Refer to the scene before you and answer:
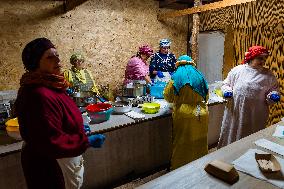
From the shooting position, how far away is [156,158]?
3.81m

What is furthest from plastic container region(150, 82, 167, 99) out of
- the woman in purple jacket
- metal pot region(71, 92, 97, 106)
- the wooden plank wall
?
the wooden plank wall

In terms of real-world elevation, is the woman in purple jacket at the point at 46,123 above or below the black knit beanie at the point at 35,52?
below

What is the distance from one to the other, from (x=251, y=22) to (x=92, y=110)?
16.4ft

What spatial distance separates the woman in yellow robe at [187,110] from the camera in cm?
328

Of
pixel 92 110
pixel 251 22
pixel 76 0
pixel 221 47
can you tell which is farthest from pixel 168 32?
pixel 92 110

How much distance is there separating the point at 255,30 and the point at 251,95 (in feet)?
10.6

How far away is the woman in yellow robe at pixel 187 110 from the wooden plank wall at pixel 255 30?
331cm

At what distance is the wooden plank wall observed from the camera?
18.6 feet

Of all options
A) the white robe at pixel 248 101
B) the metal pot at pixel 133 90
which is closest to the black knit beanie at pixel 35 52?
the metal pot at pixel 133 90

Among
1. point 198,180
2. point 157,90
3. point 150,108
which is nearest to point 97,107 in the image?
point 150,108

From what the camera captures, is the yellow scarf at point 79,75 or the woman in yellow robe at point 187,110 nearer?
the woman in yellow robe at point 187,110

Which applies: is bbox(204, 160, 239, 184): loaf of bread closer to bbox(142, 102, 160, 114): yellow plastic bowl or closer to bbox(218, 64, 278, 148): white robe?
bbox(142, 102, 160, 114): yellow plastic bowl

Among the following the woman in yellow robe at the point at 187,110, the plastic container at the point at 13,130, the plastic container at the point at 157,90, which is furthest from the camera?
the plastic container at the point at 157,90

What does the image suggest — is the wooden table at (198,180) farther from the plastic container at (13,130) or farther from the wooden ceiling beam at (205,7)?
the wooden ceiling beam at (205,7)
